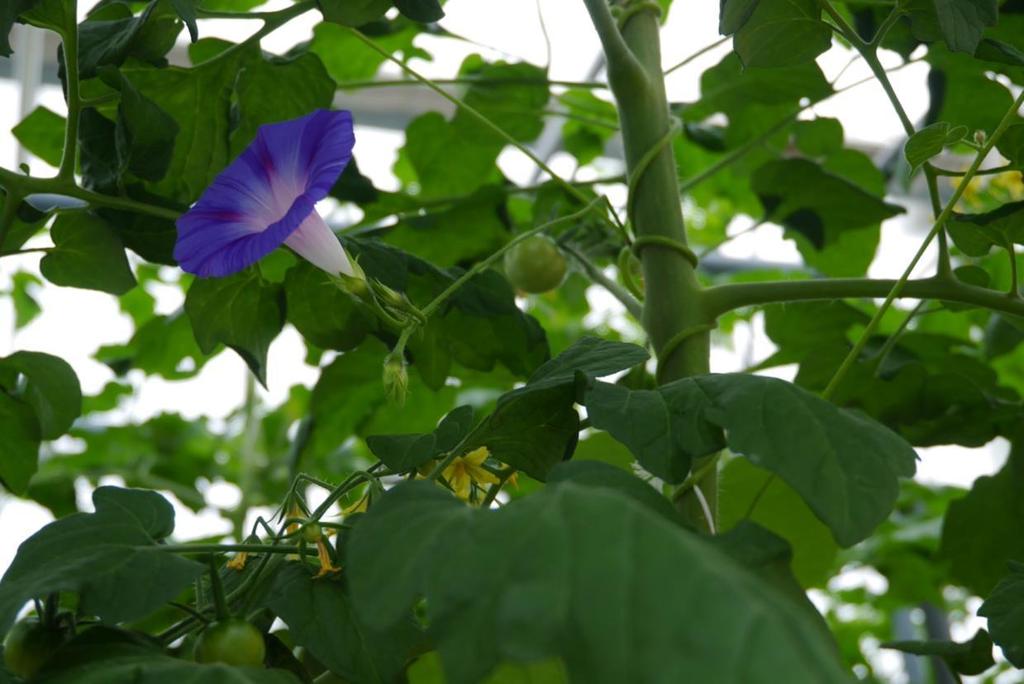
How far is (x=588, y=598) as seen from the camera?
312 millimetres

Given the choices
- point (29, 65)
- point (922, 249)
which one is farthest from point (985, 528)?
point (29, 65)

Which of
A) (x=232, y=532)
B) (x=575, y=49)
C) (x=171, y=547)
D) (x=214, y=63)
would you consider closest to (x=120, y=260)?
(x=214, y=63)

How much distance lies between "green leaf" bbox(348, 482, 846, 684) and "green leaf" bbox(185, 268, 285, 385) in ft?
1.35

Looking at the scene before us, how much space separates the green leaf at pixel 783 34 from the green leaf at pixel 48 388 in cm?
47

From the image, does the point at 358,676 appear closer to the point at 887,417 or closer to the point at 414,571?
the point at 414,571

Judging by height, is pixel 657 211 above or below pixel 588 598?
above

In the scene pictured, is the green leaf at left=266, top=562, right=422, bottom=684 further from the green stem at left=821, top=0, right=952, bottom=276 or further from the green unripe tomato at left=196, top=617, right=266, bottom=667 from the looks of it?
the green stem at left=821, top=0, right=952, bottom=276

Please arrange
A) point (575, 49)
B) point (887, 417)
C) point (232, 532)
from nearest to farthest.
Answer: point (887, 417), point (232, 532), point (575, 49)

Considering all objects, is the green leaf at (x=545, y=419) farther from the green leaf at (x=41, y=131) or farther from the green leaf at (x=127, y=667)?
the green leaf at (x=41, y=131)

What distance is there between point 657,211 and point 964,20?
216mm

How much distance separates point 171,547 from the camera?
52 cm

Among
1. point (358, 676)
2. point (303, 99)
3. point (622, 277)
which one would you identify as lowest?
point (358, 676)

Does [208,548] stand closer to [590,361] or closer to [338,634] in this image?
[338,634]

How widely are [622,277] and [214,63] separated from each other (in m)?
0.32
